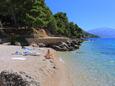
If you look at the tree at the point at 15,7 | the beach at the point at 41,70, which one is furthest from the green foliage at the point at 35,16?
the beach at the point at 41,70

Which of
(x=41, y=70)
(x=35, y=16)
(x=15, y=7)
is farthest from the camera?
(x=15, y=7)

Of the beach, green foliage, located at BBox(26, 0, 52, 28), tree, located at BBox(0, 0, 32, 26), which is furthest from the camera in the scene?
tree, located at BBox(0, 0, 32, 26)

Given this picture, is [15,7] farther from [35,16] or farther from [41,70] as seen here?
[41,70]

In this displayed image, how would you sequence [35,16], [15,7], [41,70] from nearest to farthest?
[41,70]
[35,16]
[15,7]

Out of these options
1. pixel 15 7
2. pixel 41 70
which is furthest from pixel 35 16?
pixel 41 70

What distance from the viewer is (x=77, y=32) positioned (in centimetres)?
11438

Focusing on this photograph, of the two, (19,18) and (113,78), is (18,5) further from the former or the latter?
(113,78)

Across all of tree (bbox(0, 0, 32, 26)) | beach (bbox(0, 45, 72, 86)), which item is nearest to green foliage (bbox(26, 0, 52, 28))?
tree (bbox(0, 0, 32, 26))

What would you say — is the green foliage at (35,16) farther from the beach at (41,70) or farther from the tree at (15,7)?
the beach at (41,70)

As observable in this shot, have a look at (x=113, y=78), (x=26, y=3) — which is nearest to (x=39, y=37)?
(x=26, y=3)

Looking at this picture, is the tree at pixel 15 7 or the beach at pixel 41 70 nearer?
the beach at pixel 41 70

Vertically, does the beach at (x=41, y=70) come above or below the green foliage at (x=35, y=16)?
below

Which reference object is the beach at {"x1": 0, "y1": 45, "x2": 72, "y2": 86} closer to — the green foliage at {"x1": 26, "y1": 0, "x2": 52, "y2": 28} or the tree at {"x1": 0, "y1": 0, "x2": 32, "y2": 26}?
the green foliage at {"x1": 26, "y1": 0, "x2": 52, "y2": 28}

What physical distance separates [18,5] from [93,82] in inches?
1347
